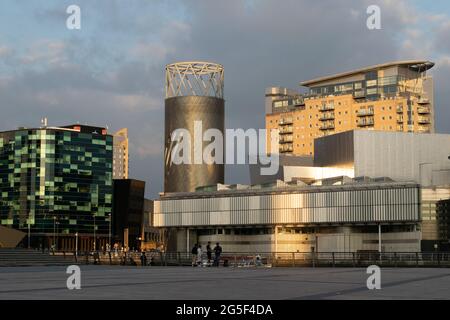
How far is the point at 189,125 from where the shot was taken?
7475 inches

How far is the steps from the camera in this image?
189 feet

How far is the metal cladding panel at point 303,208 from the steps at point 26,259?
76.8 meters

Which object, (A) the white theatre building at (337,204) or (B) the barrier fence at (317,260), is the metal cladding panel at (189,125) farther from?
(B) the barrier fence at (317,260)

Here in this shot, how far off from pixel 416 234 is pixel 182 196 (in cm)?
5426

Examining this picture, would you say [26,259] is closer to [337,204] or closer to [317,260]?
[317,260]

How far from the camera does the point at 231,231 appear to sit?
5802 inches

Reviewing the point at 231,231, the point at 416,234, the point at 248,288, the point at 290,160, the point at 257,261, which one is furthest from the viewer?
the point at 290,160

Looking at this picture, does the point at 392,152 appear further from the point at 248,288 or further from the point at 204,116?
the point at 248,288

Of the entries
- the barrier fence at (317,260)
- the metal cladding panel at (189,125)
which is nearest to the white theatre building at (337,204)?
the metal cladding panel at (189,125)

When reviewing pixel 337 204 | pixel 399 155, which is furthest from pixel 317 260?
pixel 399 155

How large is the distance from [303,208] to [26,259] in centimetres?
8124

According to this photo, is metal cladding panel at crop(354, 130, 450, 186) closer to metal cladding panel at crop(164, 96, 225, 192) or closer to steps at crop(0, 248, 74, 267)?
metal cladding panel at crop(164, 96, 225, 192)

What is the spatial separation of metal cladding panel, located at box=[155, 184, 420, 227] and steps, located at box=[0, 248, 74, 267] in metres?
76.8
